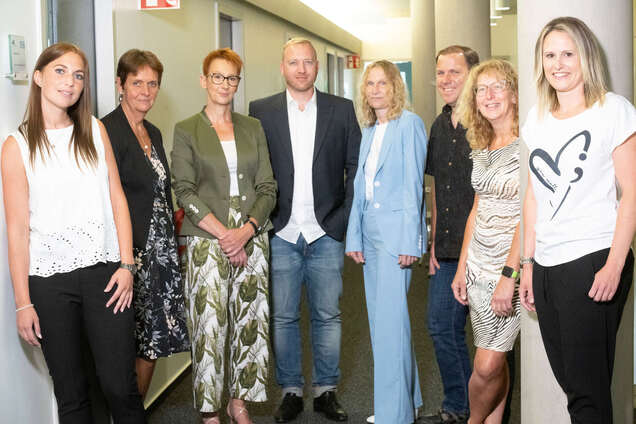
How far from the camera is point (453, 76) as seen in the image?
375 cm

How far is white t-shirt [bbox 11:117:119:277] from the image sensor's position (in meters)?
2.73

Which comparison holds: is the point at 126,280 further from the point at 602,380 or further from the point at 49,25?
the point at 602,380

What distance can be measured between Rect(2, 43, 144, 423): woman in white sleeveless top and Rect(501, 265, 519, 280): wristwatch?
1558 mm

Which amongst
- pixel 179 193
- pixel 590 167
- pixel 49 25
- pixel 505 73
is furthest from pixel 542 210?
pixel 49 25

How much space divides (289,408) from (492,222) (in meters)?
1.66

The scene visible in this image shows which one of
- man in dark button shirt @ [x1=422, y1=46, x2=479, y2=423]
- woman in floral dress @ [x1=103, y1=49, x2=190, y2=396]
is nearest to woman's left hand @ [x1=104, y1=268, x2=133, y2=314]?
woman in floral dress @ [x1=103, y1=49, x2=190, y2=396]

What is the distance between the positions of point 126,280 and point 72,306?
0.24m

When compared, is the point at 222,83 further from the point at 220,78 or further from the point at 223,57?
the point at 223,57

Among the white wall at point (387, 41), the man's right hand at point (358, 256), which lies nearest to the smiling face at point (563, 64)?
the man's right hand at point (358, 256)

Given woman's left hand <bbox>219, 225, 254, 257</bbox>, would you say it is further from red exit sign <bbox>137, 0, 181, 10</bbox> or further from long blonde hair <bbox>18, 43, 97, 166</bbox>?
red exit sign <bbox>137, 0, 181, 10</bbox>

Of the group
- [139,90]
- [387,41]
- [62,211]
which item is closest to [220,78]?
[139,90]

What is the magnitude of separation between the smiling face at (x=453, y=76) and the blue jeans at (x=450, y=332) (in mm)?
861

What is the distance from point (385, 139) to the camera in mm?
3666

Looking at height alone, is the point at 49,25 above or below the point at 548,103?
above
